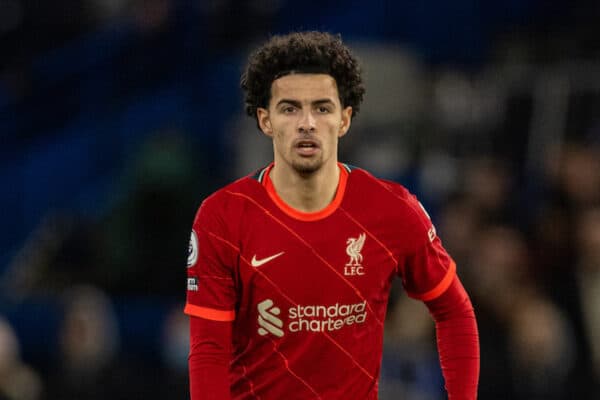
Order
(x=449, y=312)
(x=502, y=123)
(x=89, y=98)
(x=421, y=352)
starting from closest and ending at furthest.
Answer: (x=449, y=312) → (x=421, y=352) → (x=502, y=123) → (x=89, y=98)

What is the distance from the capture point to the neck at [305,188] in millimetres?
3895

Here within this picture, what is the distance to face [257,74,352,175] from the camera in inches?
148

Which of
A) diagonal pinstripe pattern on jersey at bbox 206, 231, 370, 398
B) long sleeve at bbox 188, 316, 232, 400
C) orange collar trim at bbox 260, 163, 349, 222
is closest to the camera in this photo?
long sleeve at bbox 188, 316, 232, 400

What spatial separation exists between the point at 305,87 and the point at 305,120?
134 mm

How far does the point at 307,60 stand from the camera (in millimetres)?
3863

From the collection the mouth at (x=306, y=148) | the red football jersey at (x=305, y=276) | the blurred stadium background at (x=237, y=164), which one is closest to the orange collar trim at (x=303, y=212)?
the red football jersey at (x=305, y=276)

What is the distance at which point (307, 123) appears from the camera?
12.3ft

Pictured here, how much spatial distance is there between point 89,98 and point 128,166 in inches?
38.0

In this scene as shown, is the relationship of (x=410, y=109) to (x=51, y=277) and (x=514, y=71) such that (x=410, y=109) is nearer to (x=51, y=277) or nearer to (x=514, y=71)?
(x=514, y=71)

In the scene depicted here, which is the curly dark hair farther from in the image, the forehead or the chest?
the chest

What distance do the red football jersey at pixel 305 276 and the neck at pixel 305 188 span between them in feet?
0.10

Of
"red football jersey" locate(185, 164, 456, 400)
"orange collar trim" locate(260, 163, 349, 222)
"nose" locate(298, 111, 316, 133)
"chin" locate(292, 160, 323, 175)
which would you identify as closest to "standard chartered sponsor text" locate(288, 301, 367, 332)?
"red football jersey" locate(185, 164, 456, 400)

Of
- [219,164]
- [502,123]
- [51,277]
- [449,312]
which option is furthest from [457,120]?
[449,312]

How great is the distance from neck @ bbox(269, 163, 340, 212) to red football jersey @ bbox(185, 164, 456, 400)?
0.03m
